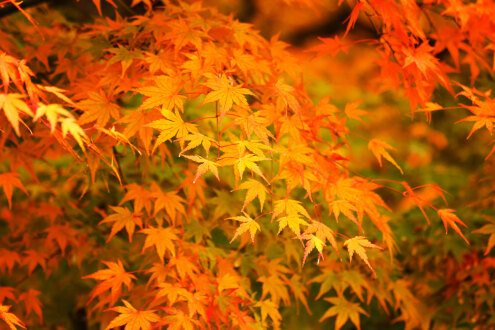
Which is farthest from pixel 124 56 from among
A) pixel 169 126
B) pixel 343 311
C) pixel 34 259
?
pixel 343 311

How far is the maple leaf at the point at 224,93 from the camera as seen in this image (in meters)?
1.94

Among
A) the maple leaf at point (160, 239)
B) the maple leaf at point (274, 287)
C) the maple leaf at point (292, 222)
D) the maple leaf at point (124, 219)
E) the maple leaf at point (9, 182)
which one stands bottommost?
the maple leaf at point (274, 287)

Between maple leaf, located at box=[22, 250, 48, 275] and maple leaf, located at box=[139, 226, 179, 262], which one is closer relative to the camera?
maple leaf, located at box=[139, 226, 179, 262]

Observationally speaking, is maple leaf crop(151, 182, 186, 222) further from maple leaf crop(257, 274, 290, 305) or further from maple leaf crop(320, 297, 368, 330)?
maple leaf crop(320, 297, 368, 330)

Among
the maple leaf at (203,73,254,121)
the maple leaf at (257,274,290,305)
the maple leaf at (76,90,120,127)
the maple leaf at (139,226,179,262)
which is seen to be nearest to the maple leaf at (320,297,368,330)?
the maple leaf at (257,274,290,305)

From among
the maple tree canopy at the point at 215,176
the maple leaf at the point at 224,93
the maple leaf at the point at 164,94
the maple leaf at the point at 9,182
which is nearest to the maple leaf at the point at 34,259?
the maple tree canopy at the point at 215,176

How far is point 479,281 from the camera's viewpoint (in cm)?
328

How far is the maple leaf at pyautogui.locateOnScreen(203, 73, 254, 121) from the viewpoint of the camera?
1.94 meters

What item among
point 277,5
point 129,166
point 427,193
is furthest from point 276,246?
point 277,5

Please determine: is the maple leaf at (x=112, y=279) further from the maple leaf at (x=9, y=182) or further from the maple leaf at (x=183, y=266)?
the maple leaf at (x=9, y=182)

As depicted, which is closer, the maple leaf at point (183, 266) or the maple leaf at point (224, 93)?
the maple leaf at point (224, 93)

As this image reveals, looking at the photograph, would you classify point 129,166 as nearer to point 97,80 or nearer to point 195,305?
point 97,80

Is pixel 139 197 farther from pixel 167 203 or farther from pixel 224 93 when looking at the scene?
pixel 224 93

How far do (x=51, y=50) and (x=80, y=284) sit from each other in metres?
1.88
